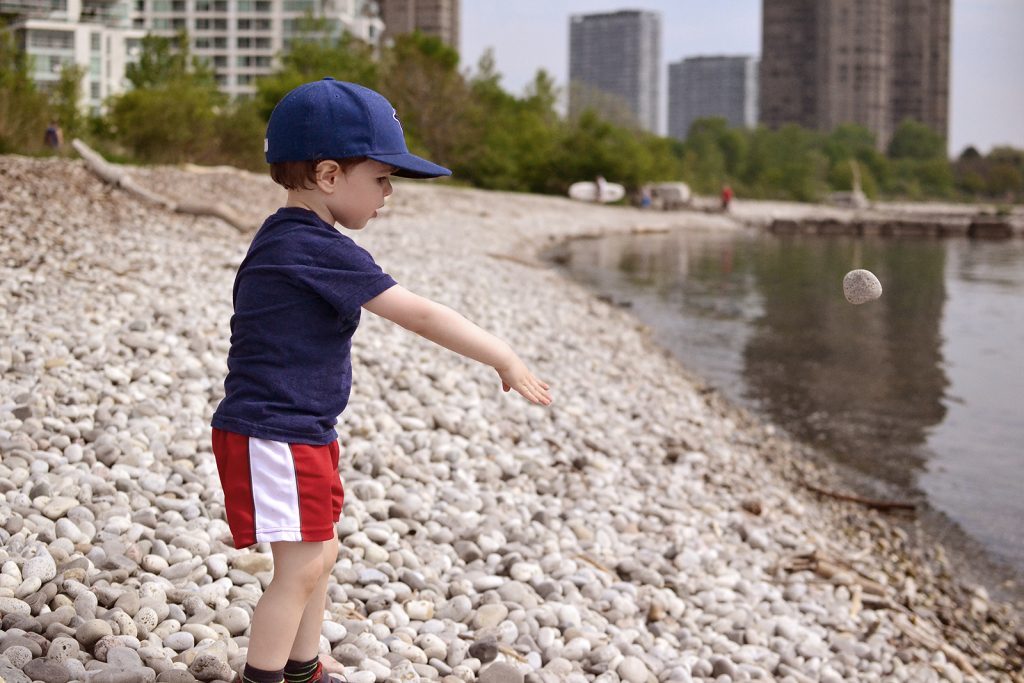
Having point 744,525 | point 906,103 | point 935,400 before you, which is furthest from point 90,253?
point 906,103

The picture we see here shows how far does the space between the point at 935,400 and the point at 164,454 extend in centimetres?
963

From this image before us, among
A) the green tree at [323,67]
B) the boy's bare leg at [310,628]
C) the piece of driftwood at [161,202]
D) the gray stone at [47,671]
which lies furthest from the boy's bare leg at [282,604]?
the green tree at [323,67]

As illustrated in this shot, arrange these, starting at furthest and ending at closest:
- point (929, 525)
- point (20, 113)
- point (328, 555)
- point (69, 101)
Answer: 1. point (69, 101)
2. point (20, 113)
3. point (929, 525)
4. point (328, 555)

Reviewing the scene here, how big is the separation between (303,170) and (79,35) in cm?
6777

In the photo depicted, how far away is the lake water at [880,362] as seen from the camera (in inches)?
320

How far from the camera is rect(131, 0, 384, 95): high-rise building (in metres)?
98.2

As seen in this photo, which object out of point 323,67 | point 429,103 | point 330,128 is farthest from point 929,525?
point 323,67

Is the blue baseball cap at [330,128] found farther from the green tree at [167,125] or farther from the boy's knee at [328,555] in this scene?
the green tree at [167,125]

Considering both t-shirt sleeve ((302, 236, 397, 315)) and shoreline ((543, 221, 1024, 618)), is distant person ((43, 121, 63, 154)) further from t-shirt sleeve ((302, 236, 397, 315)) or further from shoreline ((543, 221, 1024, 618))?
t-shirt sleeve ((302, 236, 397, 315))

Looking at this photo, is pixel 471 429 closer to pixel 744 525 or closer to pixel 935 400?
pixel 744 525

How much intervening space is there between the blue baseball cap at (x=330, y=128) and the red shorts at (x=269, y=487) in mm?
677

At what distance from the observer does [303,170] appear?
8.14 ft

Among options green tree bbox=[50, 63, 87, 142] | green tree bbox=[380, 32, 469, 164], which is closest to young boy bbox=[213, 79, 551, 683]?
green tree bbox=[50, 63, 87, 142]

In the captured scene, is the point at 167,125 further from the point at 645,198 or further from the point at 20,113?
the point at 645,198
